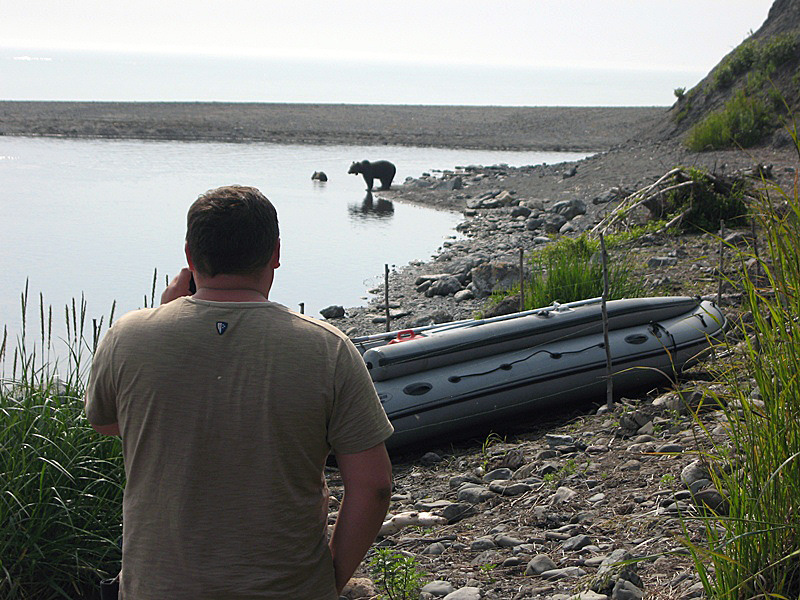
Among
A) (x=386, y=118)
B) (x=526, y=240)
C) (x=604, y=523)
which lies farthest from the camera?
(x=386, y=118)

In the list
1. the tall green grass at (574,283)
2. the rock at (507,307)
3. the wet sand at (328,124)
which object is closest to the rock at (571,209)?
the rock at (507,307)

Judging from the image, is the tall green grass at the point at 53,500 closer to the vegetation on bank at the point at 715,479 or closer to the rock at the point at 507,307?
the vegetation on bank at the point at 715,479

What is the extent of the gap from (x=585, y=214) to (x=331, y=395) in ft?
54.5

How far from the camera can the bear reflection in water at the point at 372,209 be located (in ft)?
76.2

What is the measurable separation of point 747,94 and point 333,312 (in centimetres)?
1353

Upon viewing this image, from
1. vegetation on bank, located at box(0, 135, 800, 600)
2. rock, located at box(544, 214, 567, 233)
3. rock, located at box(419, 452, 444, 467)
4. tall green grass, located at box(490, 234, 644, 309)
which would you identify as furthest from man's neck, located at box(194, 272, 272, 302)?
rock, located at box(544, 214, 567, 233)

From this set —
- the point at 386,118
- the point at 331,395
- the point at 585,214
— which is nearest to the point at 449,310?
the point at 585,214

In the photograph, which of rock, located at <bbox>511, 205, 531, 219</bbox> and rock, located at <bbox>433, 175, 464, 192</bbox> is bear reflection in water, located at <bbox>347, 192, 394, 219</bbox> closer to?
rock, located at <bbox>433, 175, 464, 192</bbox>

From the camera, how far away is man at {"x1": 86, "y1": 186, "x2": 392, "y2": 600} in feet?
6.91

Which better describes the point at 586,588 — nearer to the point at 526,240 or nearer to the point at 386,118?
the point at 526,240

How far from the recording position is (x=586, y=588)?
3.66 metres

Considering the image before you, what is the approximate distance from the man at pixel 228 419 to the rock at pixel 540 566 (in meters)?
2.09

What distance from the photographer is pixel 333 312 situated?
12.4 m

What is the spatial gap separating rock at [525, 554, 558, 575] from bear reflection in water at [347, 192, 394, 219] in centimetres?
1905
